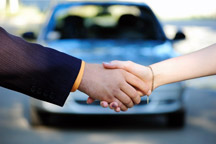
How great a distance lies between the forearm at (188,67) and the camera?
126 inches

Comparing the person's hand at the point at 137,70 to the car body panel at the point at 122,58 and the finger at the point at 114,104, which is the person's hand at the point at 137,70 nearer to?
the finger at the point at 114,104

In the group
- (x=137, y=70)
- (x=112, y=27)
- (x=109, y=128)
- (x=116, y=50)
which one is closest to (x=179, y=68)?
(x=137, y=70)

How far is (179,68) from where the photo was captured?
3.35m

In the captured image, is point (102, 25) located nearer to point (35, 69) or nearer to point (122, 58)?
point (122, 58)

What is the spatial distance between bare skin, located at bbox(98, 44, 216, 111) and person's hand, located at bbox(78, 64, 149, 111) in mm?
42

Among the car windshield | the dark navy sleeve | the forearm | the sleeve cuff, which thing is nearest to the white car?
the car windshield

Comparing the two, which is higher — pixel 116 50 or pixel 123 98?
pixel 123 98

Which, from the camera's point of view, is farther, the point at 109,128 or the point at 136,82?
the point at 109,128

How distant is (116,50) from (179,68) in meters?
3.43

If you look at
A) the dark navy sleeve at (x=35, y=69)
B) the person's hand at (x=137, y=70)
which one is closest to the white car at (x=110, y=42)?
the person's hand at (x=137, y=70)

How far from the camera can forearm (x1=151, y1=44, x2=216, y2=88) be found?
3.21m

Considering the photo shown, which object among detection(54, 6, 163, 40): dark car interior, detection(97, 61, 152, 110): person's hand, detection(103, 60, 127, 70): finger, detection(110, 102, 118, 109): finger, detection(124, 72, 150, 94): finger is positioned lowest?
Result: detection(54, 6, 163, 40): dark car interior

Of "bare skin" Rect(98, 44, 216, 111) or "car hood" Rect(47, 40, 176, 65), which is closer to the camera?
"bare skin" Rect(98, 44, 216, 111)

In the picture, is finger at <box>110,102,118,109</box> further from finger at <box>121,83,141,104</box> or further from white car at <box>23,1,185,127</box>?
white car at <box>23,1,185,127</box>
